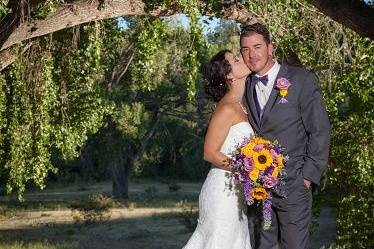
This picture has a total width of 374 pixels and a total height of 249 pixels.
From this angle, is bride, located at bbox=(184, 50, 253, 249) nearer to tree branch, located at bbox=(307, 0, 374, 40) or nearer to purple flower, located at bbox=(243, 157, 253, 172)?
purple flower, located at bbox=(243, 157, 253, 172)

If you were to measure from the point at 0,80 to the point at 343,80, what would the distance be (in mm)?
4848

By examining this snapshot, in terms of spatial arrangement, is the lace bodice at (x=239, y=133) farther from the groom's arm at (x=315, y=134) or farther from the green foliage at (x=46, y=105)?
the green foliage at (x=46, y=105)

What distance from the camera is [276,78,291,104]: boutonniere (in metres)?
4.81

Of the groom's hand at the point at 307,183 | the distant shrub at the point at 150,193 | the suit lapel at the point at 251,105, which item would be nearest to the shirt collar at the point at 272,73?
the suit lapel at the point at 251,105

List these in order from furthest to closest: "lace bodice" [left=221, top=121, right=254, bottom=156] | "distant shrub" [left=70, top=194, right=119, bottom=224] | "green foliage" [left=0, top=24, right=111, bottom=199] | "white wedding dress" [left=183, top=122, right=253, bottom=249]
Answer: "distant shrub" [left=70, top=194, right=119, bottom=224] → "green foliage" [left=0, top=24, right=111, bottom=199] → "white wedding dress" [left=183, top=122, right=253, bottom=249] → "lace bodice" [left=221, top=121, right=254, bottom=156]

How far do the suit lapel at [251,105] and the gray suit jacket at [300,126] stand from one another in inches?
3.9

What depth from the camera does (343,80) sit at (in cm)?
914

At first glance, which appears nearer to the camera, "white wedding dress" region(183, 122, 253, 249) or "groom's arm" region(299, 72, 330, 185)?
"groom's arm" region(299, 72, 330, 185)

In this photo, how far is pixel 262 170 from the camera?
16.0 ft

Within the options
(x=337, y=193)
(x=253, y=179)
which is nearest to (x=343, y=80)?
(x=337, y=193)

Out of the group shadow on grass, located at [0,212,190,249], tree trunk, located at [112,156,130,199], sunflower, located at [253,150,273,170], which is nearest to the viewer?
sunflower, located at [253,150,273,170]

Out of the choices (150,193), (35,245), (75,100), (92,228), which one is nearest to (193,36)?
(75,100)

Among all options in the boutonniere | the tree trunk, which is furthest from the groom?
the tree trunk

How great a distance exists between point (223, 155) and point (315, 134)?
2.77 ft
